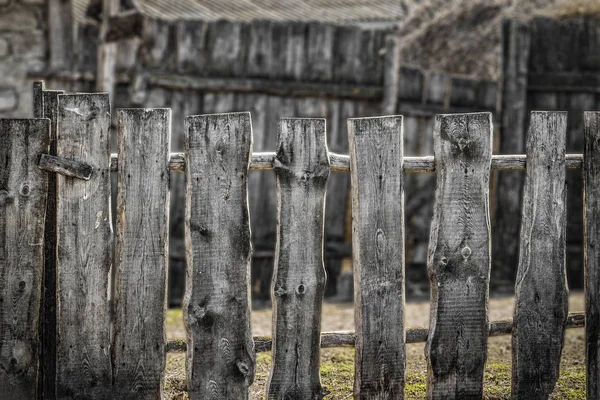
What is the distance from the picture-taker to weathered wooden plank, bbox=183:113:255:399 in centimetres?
323

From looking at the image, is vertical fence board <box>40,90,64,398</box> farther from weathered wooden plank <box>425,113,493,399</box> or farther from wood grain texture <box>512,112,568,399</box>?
wood grain texture <box>512,112,568,399</box>

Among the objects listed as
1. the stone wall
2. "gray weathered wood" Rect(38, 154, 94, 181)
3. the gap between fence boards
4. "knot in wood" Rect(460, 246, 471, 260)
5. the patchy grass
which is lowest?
the patchy grass

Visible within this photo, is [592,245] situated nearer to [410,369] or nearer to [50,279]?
[410,369]

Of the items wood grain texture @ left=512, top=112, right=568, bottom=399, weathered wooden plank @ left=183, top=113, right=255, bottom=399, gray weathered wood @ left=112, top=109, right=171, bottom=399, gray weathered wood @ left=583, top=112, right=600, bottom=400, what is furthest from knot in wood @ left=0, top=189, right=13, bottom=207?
gray weathered wood @ left=583, top=112, right=600, bottom=400

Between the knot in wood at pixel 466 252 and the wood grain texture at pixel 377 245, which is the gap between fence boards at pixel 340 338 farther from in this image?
the knot in wood at pixel 466 252

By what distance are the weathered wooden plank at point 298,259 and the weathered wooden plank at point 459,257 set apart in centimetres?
53

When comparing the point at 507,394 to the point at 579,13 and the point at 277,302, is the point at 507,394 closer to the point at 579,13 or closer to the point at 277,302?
the point at 277,302

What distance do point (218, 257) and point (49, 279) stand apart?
2.58 ft

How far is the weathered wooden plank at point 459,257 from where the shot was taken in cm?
335

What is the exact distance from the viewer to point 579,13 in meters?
9.76

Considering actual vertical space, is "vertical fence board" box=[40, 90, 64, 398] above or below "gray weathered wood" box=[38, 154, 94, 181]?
below

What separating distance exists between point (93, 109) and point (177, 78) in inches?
129

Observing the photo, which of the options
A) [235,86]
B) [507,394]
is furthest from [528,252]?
[235,86]

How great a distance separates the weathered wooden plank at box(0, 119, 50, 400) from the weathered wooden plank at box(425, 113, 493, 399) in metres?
1.76
